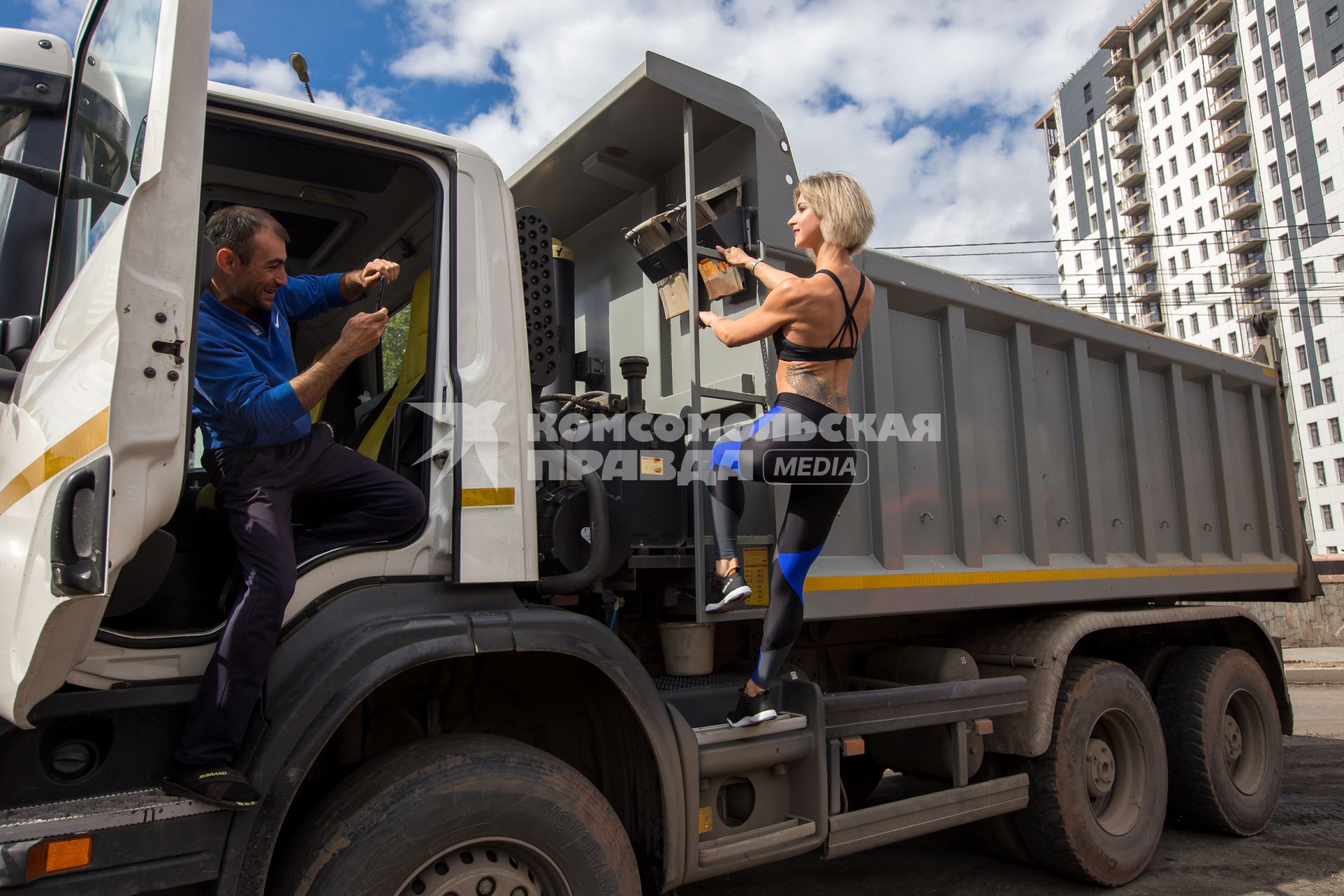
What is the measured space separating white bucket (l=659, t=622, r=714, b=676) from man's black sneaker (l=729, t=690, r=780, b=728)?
267mm

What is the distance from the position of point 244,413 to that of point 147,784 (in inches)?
32.8

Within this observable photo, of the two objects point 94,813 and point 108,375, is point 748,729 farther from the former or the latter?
point 108,375

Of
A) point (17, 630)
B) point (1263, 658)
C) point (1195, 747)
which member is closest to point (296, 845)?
point (17, 630)

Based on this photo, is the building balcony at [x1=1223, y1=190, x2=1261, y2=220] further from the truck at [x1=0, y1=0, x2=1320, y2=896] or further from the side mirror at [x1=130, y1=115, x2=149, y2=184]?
the side mirror at [x1=130, y1=115, x2=149, y2=184]

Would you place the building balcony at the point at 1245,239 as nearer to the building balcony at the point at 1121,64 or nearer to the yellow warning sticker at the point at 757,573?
the building balcony at the point at 1121,64

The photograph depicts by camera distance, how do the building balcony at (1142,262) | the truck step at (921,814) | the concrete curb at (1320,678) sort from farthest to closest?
the building balcony at (1142,262) → the concrete curb at (1320,678) → the truck step at (921,814)

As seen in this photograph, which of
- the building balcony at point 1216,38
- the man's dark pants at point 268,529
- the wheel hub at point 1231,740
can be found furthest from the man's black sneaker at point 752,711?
the building balcony at point 1216,38

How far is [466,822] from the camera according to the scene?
86.4 inches

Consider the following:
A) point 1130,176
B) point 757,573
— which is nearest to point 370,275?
point 757,573

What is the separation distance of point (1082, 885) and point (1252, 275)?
6127 cm

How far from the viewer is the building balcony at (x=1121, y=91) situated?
65.2 metres

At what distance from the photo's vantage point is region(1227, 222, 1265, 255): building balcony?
177ft

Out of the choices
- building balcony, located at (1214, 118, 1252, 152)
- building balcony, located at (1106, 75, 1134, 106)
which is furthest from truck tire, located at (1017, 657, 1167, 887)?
building balcony, located at (1106, 75, 1134, 106)

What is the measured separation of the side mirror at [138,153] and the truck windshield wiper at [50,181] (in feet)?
0.31
